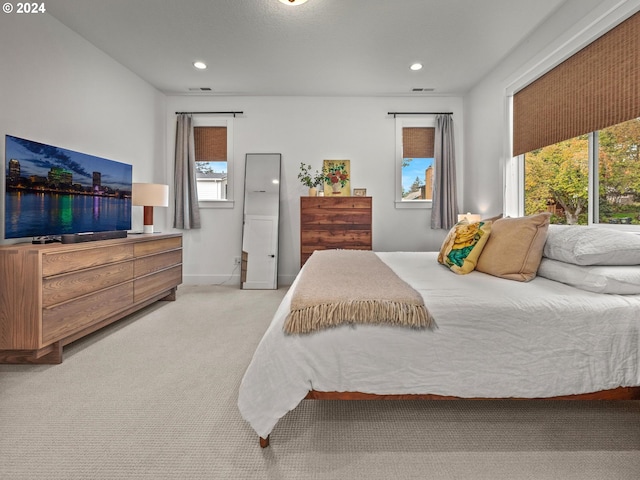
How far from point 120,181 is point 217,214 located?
57.8 inches

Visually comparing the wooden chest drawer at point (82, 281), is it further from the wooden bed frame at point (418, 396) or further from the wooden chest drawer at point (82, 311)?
the wooden bed frame at point (418, 396)

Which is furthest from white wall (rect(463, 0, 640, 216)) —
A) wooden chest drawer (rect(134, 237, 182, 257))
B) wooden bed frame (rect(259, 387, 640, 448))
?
wooden chest drawer (rect(134, 237, 182, 257))

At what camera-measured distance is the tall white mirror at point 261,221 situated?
441 centimetres

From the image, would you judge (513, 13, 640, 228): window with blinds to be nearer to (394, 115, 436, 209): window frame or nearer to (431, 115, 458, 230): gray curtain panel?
(431, 115, 458, 230): gray curtain panel

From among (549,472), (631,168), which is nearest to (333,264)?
(549,472)

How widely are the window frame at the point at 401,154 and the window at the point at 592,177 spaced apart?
154 cm

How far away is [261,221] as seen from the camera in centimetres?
449

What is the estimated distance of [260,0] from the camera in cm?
256

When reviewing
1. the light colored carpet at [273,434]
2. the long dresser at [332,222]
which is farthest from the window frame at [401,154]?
the light colored carpet at [273,434]

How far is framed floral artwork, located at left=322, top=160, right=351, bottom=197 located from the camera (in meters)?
4.56

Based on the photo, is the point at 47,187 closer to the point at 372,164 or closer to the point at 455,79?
the point at 372,164

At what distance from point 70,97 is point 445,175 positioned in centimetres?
431

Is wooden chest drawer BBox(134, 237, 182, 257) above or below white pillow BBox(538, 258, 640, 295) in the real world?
above

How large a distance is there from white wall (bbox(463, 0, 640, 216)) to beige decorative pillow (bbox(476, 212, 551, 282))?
1567 mm
